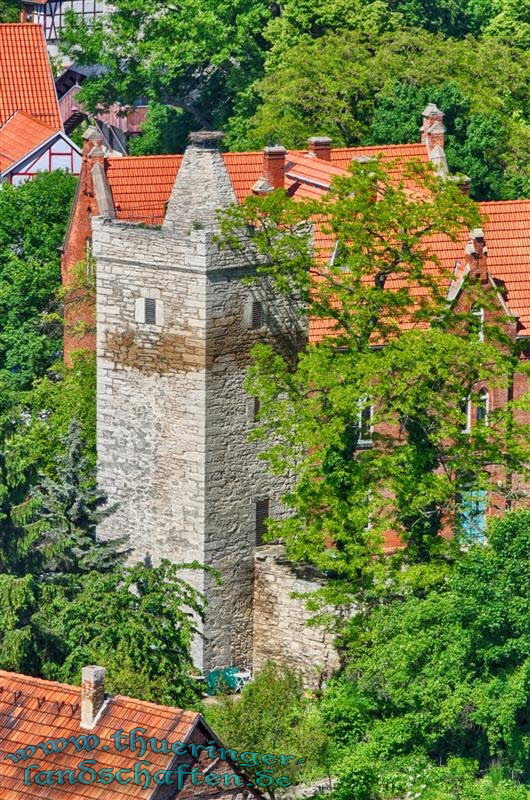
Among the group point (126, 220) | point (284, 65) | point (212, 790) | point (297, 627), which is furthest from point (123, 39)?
point (212, 790)

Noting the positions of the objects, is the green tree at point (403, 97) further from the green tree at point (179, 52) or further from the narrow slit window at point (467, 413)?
the narrow slit window at point (467, 413)

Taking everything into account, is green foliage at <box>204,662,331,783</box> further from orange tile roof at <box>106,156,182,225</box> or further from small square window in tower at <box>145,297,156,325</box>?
orange tile roof at <box>106,156,182,225</box>

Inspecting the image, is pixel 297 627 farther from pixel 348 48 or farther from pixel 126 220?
pixel 348 48

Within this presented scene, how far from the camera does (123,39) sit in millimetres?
109125

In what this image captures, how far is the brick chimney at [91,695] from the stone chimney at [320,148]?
101 feet

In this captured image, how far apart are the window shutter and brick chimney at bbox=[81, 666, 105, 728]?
17.3 meters

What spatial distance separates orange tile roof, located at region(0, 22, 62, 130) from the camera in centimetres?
10750

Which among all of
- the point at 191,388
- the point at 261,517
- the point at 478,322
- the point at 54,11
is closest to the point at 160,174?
the point at 191,388

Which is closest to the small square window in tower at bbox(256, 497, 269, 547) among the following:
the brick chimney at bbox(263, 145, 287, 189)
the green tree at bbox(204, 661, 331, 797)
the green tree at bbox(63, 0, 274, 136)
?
the green tree at bbox(204, 661, 331, 797)

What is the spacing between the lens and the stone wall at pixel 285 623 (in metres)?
75.6

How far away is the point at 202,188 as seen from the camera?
247ft

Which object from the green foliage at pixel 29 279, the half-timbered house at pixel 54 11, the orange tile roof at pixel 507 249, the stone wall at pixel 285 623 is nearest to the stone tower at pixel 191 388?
the stone wall at pixel 285 623

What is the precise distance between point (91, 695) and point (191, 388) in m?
16.0

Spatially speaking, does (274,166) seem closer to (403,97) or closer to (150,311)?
(150,311)
